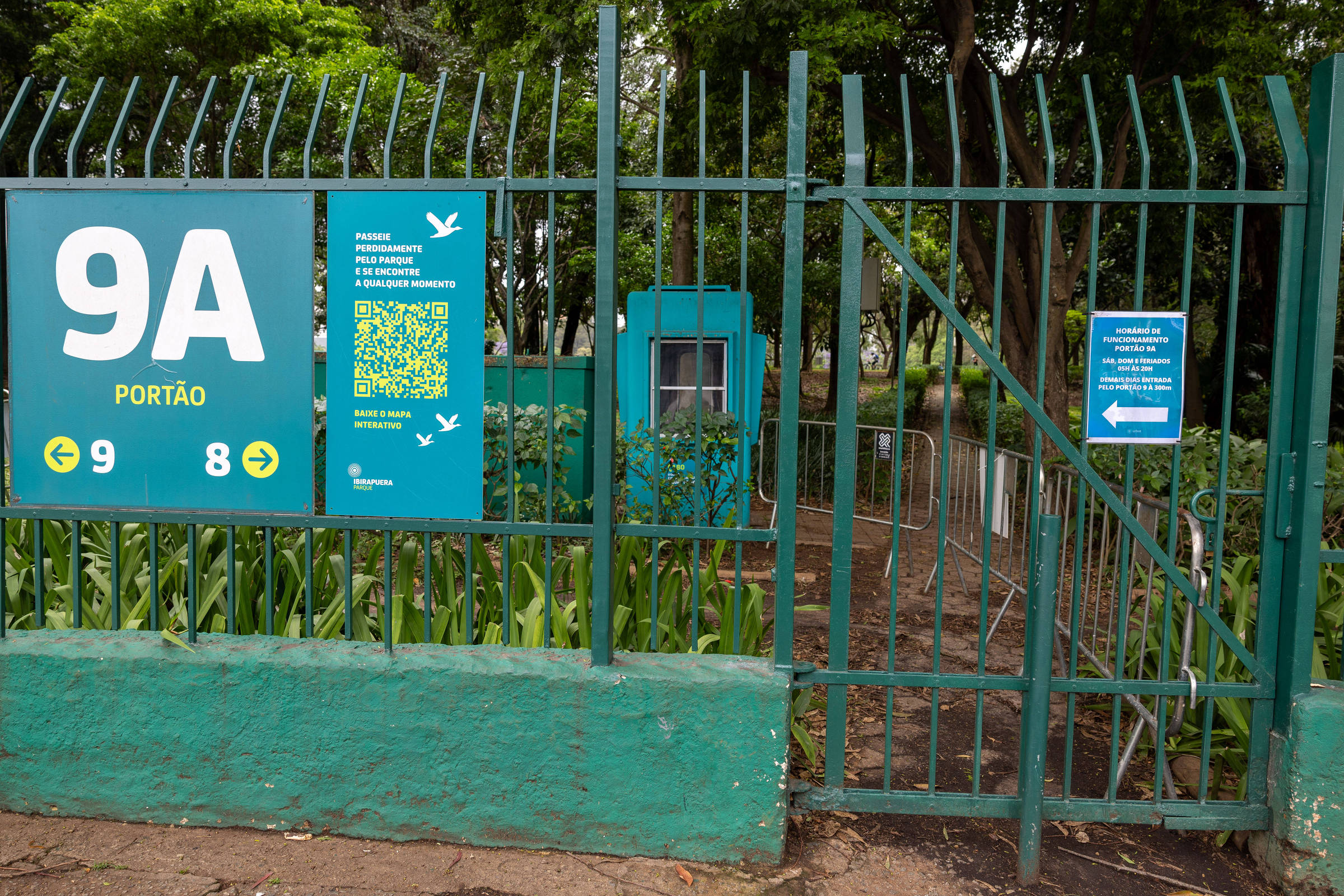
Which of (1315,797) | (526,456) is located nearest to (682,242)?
(526,456)

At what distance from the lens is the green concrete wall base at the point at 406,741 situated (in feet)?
9.91

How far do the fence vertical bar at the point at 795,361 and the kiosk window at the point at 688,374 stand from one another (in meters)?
5.69

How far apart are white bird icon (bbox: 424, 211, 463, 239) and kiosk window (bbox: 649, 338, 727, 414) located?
5.67 meters

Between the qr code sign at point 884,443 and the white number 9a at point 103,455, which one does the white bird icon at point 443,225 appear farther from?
the qr code sign at point 884,443

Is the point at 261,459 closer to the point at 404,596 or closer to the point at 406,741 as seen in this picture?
the point at 404,596

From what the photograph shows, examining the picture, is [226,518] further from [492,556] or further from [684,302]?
[684,302]

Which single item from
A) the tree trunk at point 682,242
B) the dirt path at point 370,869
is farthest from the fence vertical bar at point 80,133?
the tree trunk at point 682,242

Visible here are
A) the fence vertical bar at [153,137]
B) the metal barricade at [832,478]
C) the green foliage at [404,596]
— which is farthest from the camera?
the metal barricade at [832,478]

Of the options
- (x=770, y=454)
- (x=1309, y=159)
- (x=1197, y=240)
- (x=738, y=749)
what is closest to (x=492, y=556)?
(x=738, y=749)

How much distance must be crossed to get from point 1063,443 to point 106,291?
3.25 m

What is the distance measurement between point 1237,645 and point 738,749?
164 centimetres

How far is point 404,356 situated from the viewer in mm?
3127

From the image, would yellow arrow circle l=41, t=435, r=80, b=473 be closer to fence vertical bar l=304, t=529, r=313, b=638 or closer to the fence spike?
fence vertical bar l=304, t=529, r=313, b=638

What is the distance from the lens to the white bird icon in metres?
3.06
